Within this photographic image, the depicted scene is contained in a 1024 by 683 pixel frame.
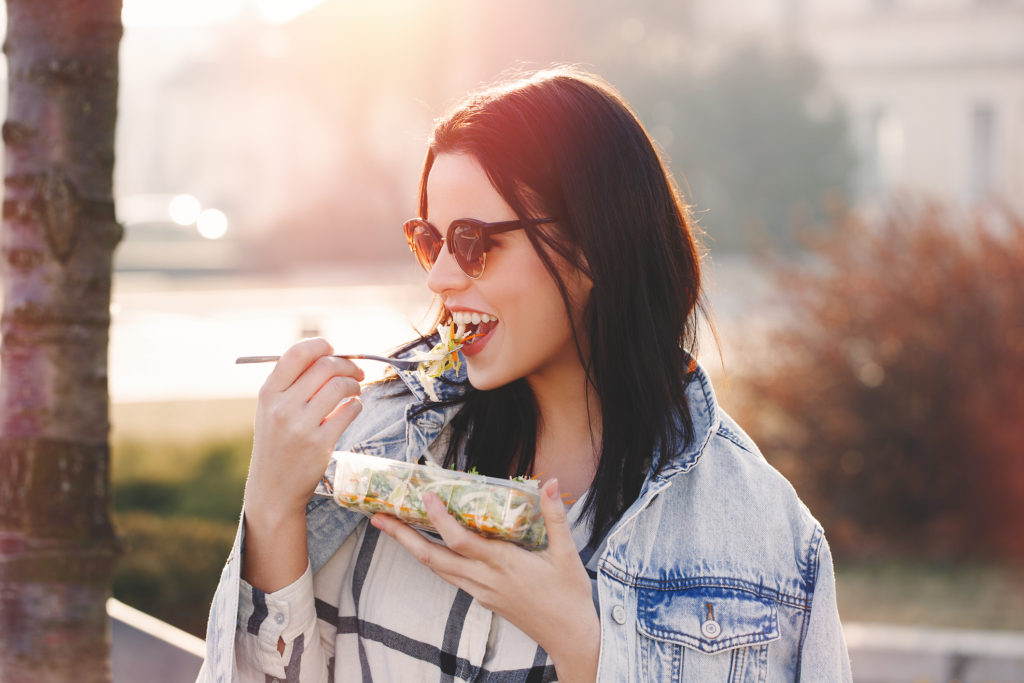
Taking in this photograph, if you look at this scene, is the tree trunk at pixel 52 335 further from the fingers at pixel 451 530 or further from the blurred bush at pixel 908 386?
the blurred bush at pixel 908 386

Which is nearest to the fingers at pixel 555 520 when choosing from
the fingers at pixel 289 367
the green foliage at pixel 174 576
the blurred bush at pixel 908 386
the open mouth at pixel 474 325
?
the open mouth at pixel 474 325

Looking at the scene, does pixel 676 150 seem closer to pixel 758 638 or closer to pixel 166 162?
pixel 758 638

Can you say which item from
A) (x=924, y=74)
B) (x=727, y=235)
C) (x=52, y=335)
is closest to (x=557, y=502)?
(x=52, y=335)

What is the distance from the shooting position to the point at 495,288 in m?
1.86

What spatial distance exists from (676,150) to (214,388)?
19116 mm

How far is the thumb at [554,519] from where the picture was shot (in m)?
1.66

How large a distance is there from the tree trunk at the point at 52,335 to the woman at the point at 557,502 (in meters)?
0.50

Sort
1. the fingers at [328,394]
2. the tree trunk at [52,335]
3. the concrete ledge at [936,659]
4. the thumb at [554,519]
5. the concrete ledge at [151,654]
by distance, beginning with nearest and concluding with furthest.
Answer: the thumb at [554,519] < the fingers at [328,394] < the tree trunk at [52,335] < the concrete ledge at [151,654] < the concrete ledge at [936,659]

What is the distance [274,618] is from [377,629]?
198 mm

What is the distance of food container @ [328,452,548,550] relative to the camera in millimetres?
1678

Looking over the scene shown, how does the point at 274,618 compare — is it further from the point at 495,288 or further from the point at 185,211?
the point at 185,211

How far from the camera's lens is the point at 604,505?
1.96m

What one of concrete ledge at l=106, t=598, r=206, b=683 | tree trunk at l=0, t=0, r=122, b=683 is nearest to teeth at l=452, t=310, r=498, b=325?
tree trunk at l=0, t=0, r=122, b=683

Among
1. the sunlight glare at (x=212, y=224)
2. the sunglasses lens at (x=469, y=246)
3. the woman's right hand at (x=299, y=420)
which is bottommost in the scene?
the woman's right hand at (x=299, y=420)
